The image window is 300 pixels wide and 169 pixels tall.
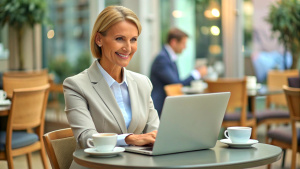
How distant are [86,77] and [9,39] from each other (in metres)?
6.89

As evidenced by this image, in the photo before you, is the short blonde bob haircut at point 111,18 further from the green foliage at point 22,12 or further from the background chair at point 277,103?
the green foliage at point 22,12

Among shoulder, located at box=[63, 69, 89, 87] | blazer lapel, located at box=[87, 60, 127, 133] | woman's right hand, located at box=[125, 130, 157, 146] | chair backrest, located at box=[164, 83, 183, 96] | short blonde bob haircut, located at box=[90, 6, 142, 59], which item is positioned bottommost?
chair backrest, located at box=[164, 83, 183, 96]

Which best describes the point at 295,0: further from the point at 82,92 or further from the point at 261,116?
the point at 82,92

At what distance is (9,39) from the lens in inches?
345

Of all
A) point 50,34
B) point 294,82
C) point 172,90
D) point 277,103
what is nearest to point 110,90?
point 172,90

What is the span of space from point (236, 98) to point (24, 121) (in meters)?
2.44

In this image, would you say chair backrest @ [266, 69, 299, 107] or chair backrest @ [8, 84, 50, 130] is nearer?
chair backrest @ [8, 84, 50, 130]

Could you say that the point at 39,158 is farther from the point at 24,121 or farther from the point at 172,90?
the point at 172,90

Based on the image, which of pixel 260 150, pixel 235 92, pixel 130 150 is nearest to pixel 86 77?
pixel 130 150

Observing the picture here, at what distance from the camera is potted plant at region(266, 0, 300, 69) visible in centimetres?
691

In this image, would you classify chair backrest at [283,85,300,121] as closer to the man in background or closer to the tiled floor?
the tiled floor

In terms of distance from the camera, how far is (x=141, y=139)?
201 centimetres

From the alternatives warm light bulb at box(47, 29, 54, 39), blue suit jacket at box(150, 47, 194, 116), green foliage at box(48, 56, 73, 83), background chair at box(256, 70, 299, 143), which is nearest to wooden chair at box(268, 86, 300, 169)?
background chair at box(256, 70, 299, 143)

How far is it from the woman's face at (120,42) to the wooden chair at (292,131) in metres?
2.34
